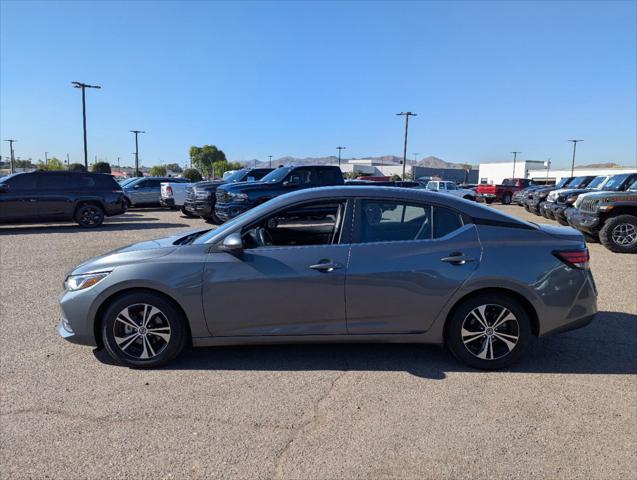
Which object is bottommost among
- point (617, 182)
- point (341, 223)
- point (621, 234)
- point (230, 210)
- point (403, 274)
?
point (621, 234)

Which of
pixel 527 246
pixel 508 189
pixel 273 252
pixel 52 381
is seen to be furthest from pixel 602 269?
pixel 508 189

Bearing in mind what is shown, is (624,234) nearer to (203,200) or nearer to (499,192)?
(203,200)

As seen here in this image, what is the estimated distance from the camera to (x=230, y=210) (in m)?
13.1

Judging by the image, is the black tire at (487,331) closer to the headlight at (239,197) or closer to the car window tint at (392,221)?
the car window tint at (392,221)

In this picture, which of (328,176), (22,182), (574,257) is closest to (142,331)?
(574,257)

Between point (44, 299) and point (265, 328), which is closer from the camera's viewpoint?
point (265, 328)

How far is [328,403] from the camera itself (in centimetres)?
346

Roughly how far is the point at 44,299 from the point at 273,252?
13.3ft

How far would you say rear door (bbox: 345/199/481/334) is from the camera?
3918 mm

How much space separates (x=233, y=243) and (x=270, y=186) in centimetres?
958

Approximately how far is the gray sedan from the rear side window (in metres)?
9.54

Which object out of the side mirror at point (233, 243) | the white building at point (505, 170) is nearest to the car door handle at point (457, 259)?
the side mirror at point (233, 243)

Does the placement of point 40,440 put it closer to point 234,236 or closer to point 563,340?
point 234,236

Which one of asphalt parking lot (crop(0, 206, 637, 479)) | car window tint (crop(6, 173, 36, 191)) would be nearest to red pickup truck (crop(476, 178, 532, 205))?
car window tint (crop(6, 173, 36, 191))
